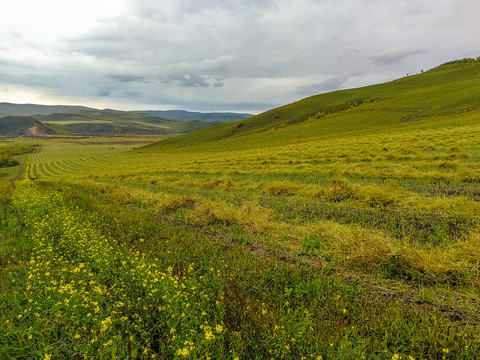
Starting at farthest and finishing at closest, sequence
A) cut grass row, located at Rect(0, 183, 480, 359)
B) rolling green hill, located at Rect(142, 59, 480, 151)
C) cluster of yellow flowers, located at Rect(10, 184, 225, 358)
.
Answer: rolling green hill, located at Rect(142, 59, 480, 151) < cluster of yellow flowers, located at Rect(10, 184, 225, 358) < cut grass row, located at Rect(0, 183, 480, 359)

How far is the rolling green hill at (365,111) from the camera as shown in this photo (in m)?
53.2

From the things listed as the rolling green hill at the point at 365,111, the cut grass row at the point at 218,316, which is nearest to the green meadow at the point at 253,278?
the cut grass row at the point at 218,316

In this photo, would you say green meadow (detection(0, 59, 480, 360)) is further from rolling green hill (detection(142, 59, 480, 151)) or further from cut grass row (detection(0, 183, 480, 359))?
rolling green hill (detection(142, 59, 480, 151))

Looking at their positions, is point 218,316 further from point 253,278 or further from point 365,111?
point 365,111

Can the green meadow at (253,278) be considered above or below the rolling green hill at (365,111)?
below

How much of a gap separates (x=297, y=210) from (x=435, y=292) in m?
5.44

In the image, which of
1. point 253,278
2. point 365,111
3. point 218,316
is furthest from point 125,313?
point 365,111

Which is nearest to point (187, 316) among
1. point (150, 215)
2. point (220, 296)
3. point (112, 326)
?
point (220, 296)

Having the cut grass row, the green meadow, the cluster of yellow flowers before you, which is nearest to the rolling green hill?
the green meadow

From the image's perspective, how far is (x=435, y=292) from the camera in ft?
14.0

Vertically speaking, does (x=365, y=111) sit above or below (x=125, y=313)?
above

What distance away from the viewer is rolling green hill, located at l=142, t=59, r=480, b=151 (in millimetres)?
53219

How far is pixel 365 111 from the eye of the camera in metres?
72.1

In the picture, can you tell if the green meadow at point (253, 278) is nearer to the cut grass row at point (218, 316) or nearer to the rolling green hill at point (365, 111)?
the cut grass row at point (218, 316)
